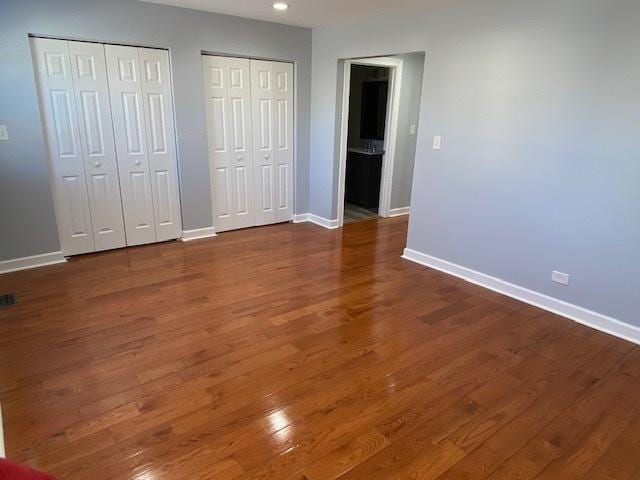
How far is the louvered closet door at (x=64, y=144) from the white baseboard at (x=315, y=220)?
8.37 ft

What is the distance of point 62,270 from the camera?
3777 mm

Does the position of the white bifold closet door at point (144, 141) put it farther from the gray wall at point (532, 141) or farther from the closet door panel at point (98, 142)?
the gray wall at point (532, 141)

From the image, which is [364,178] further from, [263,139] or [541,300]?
[541,300]

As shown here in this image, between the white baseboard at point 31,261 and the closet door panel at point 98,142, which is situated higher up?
the closet door panel at point 98,142

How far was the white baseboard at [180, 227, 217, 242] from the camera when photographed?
4734 millimetres

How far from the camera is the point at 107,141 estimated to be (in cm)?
403

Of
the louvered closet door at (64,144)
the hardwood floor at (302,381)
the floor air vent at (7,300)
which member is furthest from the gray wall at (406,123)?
the floor air vent at (7,300)

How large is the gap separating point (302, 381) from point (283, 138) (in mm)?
3624

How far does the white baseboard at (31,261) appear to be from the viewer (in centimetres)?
369

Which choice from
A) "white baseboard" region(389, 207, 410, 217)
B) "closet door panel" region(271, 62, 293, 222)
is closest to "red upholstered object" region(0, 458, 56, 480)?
"closet door panel" region(271, 62, 293, 222)

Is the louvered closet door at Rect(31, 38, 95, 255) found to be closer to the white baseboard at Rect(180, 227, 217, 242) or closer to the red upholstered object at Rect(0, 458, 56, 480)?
the white baseboard at Rect(180, 227, 217, 242)

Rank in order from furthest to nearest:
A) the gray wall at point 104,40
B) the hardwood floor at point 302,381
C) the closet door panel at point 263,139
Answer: the closet door panel at point 263,139 < the gray wall at point 104,40 < the hardwood floor at point 302,381

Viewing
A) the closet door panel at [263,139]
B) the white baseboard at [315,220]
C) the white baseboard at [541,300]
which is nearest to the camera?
the white baseboard at [541,300]

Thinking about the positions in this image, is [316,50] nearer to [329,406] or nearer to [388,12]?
[388,12]
